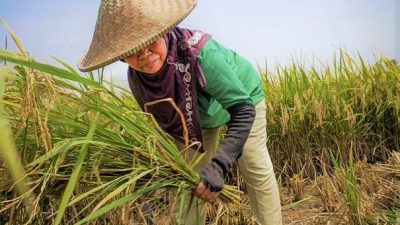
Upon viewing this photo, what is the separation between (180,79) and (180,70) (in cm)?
3

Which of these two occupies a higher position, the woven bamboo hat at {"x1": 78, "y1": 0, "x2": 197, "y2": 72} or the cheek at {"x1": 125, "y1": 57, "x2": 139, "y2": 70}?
the woven bamboo hat at {"x1": 78, "y1": 0, "x2": 197, "y2": 72}

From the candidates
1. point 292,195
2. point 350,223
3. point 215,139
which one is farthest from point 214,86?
point 292,195

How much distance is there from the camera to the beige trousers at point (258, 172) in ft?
6.19

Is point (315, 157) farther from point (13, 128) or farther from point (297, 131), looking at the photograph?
point (13, 128)

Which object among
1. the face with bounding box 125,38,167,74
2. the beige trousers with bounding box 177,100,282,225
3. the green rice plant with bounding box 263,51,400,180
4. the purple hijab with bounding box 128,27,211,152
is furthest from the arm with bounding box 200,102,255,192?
the green rice plant with bounding box 263,51,400,180

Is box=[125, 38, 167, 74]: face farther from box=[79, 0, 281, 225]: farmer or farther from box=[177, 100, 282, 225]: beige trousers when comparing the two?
box=[177, 100, 282, 225]: beige trousers

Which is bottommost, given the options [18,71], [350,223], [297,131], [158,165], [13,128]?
[350,223]

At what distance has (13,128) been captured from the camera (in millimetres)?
1331

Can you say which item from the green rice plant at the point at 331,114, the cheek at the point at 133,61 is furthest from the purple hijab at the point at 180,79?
the green rice plant at the point at 331,114

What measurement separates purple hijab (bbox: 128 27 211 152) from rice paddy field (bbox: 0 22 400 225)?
0.39ft

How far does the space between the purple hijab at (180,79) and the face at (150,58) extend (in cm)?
3

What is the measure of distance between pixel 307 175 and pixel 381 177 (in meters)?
0.47

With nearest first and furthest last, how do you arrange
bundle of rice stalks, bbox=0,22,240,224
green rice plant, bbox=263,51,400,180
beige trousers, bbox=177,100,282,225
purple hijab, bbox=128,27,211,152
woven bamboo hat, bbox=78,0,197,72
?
bundle of rice stalks, bbox=0,22,240,224 < woven bamboo hat, bbox=78,0,197,72 < purple hijab, bbox=128,27,211,152 < beige trousers, bbox=177,100,282,225 < green rice plant, bbox=263,51,400,180

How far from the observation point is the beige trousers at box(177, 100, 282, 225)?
1887 millimetres
